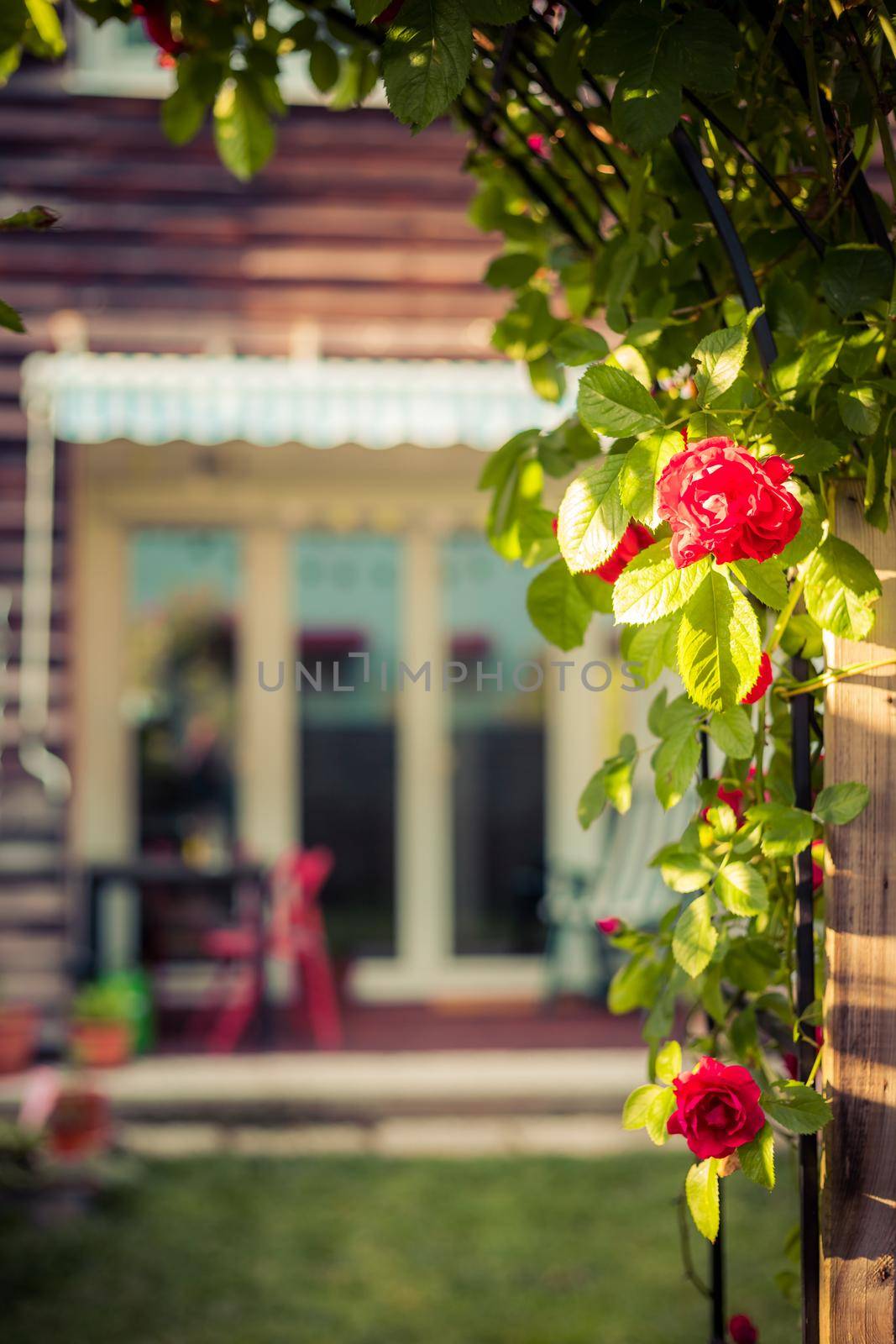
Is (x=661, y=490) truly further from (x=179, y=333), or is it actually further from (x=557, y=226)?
(x=179, y=333)

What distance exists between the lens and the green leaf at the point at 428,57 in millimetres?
811

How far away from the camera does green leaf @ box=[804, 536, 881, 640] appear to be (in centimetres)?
80

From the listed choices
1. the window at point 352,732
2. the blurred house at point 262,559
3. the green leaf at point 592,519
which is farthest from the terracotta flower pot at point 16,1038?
the green leaf at point 592,519

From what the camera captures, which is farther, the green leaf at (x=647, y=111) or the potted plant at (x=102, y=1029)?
the potted plant at (x=102, y=1029)

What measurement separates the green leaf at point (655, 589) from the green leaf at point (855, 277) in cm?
29

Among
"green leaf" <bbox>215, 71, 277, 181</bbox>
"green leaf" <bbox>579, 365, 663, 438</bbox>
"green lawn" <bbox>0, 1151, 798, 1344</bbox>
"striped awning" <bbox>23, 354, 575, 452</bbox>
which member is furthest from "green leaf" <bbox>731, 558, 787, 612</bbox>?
"striped awning" <bbox>23, 354, 575, 452</bbox>

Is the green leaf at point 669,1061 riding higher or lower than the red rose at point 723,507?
lower

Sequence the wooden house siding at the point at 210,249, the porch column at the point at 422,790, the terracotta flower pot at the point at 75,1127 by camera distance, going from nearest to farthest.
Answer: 1. the terracotta flower pot at the point at 75,1127
2. the wooden house siding at the point at 210,249
3. the porch column at the point at 422,790

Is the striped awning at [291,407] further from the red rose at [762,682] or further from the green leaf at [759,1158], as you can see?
the green leaf at [759,1158]

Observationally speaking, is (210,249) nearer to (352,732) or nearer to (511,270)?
(352,732)

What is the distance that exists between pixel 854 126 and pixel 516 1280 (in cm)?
279

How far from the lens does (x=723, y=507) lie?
0.66 m

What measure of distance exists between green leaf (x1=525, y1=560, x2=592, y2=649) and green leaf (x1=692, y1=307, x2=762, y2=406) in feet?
0.77

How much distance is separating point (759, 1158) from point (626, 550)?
1.46 feet
